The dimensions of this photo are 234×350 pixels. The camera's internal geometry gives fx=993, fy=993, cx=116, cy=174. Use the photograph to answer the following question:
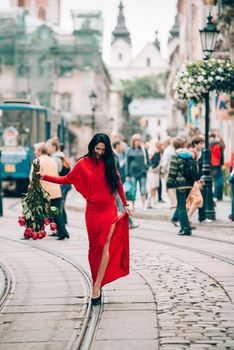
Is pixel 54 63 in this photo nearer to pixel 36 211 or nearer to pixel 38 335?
pixel 36 211

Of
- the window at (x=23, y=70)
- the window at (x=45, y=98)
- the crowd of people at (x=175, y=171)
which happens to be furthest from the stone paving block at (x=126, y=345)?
the window at (x=45, y=98)

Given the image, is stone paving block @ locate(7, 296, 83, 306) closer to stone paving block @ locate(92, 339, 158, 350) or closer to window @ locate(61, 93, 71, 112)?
stone paving block @ locate(92, 339, 158, 350)

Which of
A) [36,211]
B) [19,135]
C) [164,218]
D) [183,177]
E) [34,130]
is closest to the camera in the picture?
[36,211]

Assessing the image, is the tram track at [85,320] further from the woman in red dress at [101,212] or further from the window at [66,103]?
the window at [66,103]

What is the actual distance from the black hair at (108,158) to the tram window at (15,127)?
25415 mm

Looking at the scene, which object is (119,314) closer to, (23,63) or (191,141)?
(191,141)

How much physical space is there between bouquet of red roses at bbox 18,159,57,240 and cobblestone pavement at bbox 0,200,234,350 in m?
0.98

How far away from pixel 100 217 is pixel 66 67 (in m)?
84.0

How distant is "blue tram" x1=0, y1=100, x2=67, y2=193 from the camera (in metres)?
34.2

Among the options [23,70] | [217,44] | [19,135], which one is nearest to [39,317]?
[19,135]

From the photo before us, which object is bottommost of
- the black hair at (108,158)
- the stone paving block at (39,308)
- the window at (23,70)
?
the stone paving block at (39,308)

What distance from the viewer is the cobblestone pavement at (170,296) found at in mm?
7739

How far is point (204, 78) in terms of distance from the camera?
828 inches

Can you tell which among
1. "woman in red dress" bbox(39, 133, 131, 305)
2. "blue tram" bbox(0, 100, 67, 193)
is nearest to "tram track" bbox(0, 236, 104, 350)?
"woman in red dress" bbox(39, 133, 131, 305)
